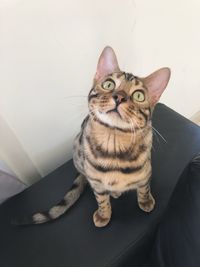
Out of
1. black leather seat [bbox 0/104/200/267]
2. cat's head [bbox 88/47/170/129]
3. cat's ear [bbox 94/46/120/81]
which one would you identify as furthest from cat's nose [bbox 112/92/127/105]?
black leather seat [bbox 0/104/200/267]

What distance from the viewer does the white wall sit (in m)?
0.79

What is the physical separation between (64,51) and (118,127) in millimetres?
347

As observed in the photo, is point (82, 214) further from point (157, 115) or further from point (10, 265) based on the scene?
point (157, 115)

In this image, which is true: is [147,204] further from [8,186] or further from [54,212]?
[8,186]

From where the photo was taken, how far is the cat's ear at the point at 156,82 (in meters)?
0.68

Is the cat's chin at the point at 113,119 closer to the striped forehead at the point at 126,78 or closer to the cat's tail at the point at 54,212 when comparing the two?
the striped forehead at the point at 126,78

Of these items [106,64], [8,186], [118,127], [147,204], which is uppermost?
[106,64]

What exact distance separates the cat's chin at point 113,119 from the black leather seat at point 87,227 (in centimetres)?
22

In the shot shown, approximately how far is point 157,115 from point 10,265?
76cm

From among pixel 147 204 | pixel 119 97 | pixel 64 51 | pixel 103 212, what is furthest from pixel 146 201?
pixel 64 51

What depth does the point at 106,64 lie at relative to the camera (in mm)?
738

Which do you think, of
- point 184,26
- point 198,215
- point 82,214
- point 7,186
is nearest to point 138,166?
point 198,215

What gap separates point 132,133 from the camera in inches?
27.5

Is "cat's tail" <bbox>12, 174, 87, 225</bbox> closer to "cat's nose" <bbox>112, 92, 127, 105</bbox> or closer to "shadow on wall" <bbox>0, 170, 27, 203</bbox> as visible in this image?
"shadow on wall" <bbox>0, 170, 27, 203</bbox>
